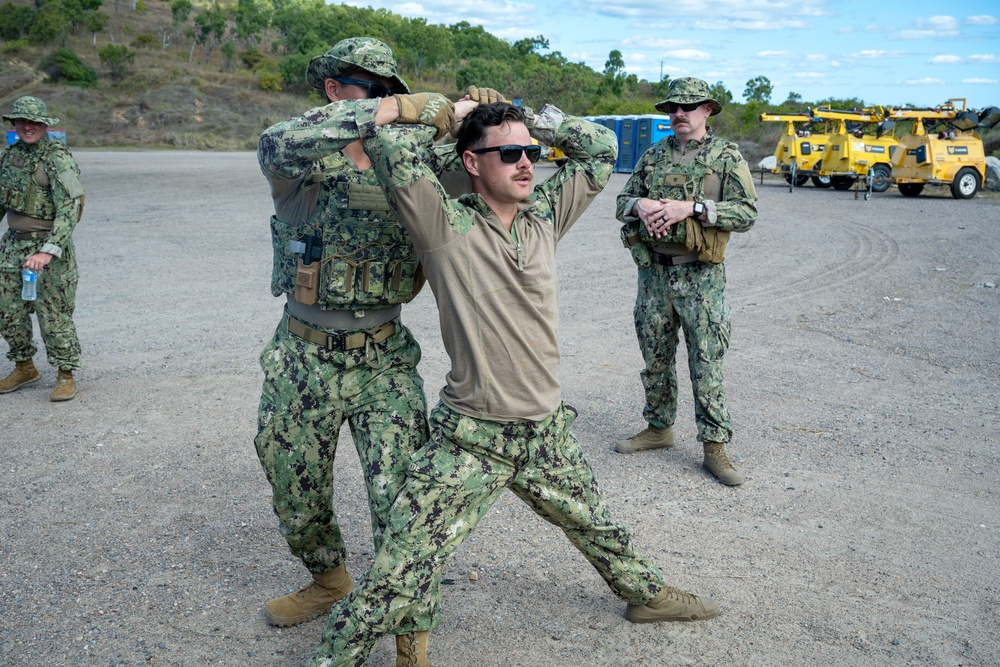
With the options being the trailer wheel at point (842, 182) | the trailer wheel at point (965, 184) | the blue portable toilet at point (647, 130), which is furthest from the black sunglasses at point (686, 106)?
the blue portable toilet at point (647, 130)

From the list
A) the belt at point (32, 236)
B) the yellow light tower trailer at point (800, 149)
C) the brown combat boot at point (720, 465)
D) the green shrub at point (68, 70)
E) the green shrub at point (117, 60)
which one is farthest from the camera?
the green shrub at point (117, 60)

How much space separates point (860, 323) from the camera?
8852 mm

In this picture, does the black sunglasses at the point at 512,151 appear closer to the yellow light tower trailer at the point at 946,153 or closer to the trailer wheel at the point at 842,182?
the yellow light tower trailer at the point at 946,153

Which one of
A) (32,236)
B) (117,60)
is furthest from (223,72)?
(32,236)

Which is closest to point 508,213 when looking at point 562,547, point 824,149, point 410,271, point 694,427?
point 410,271

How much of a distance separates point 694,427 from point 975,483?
1.72 metres

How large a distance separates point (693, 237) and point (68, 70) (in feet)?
217

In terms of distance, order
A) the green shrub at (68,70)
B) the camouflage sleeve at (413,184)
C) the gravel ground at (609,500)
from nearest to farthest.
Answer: the camouflage sleeve at (413,184) → the gravel ground at (609,500) → the green shrub at (68,70)

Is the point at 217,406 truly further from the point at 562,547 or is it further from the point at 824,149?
the point at 824,149

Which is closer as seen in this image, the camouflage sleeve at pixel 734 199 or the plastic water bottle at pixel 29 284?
the camouflage sleeve at pixel 734 199

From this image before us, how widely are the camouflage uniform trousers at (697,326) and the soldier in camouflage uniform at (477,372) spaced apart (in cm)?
221

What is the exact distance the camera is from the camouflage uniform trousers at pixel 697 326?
512 cm

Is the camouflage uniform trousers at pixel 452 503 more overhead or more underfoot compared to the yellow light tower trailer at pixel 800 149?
more underfoot

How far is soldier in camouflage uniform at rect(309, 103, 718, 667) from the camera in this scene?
271 centimetres
